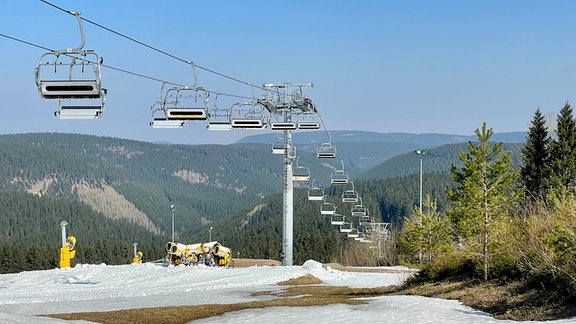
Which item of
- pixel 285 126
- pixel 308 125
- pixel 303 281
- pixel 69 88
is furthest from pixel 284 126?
pixel 69 88

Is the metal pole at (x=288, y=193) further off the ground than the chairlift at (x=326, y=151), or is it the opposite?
the chairlift at (x=326, y=151)

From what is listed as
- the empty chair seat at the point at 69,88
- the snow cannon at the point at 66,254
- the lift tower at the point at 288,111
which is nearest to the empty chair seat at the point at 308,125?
the lift tower at the point at 288,111

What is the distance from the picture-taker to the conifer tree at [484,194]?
24578mm

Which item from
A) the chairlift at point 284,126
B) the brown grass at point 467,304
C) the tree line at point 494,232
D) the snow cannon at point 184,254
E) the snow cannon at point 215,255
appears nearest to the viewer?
the brown grass at point 467,304

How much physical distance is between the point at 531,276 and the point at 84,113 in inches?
516

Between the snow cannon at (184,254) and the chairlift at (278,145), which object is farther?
the snow cannon at (184,254)

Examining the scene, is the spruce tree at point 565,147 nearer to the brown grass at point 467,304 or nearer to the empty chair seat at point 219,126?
the brown grass at point 467,304

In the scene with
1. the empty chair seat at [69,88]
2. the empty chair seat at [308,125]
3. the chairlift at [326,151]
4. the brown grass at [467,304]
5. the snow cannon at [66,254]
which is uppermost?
the empty chair seat at [69,88]

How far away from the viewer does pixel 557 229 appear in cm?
1903

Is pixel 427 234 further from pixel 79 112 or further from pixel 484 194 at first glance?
pixel 79 112

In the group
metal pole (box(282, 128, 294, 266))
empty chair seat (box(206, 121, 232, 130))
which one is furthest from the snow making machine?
empty chair seat (box(206, 121, 232, 130))

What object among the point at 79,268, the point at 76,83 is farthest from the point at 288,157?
the point at 76,83

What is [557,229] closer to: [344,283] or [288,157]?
[344,283]

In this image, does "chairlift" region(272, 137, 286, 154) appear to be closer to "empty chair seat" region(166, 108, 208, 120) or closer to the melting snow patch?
the melting snow patch
